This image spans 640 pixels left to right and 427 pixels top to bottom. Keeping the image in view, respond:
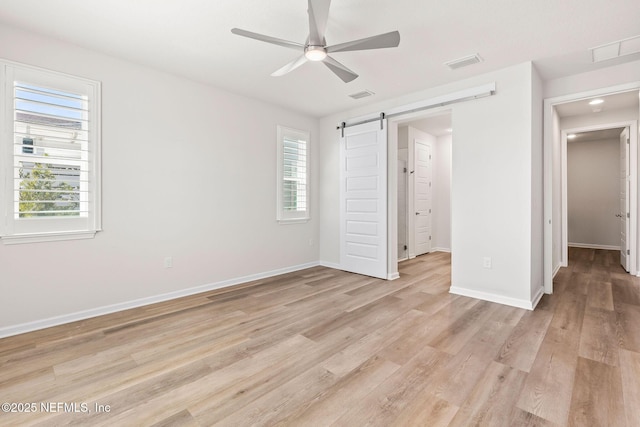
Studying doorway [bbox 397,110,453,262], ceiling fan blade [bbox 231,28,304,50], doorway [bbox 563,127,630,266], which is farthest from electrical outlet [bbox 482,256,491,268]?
doorway [bbox 563,127,630,266]

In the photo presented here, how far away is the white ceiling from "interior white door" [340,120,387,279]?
1.24 meters

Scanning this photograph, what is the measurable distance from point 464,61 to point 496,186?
1473mm

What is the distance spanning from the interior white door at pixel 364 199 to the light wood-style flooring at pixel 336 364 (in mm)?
1214

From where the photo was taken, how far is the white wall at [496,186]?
3.36 meters

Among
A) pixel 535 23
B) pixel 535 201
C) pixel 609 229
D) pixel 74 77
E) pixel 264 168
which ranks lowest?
pixel 609 229

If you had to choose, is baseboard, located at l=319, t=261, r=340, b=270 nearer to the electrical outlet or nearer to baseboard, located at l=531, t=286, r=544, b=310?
the electrical outlet

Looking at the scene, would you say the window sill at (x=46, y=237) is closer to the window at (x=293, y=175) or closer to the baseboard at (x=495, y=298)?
the window at (x=293, y=175)

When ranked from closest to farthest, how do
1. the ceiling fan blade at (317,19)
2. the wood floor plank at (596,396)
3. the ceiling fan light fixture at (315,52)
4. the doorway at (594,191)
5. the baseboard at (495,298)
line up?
the wood floor plank at (596,396) → the ceiling fan blade at (317,19) → the ceiling fan light fixture at (315,52) → the baseboard at (495,298) → the doorway at (594,191)

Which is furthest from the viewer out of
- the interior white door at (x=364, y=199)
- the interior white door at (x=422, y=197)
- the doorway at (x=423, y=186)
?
the interior white door at (x=422, y=197)

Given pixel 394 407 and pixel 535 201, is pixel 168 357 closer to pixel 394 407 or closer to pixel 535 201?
pixel 394 407

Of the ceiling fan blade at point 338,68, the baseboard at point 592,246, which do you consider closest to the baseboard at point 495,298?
the ceiling fan blade at point 338,68

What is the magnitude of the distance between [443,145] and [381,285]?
14.9 ft

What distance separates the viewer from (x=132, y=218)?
3391 millimetres

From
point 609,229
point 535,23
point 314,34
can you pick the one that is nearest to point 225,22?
point 314,34
